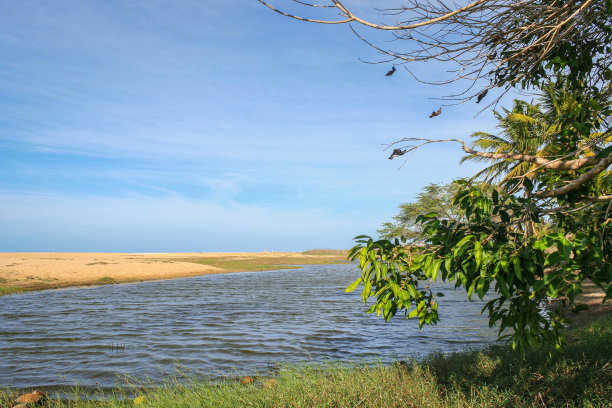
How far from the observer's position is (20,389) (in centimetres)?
774

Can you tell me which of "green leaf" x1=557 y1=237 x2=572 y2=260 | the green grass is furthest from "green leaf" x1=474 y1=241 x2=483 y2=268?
the green grass

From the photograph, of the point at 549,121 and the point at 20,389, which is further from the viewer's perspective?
the point at 549,121

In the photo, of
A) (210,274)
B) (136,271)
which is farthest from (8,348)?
(210,274)

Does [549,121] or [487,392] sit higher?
[549,121]

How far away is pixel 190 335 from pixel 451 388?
932cm

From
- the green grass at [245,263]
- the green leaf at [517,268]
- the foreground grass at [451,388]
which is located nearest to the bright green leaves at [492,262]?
the green leaf at [517,268]

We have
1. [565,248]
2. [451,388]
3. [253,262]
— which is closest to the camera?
[565,248]

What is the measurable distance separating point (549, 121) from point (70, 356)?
20866 mm

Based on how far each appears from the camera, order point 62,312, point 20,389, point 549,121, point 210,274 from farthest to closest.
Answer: point 210,274
point 549,121
point 62,312
point 20,389

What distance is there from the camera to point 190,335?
12.8 meters

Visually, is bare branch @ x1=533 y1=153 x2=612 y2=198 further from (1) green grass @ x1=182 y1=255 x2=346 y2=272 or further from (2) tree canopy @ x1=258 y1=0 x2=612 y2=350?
(1) green grass @ x1=182 y1=255 x2=346 y2=272

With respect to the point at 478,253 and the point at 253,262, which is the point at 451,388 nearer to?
the point at 478,253

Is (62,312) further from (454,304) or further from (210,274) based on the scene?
(210,274)

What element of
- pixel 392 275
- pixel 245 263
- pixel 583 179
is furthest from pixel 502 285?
pixel 245 263
